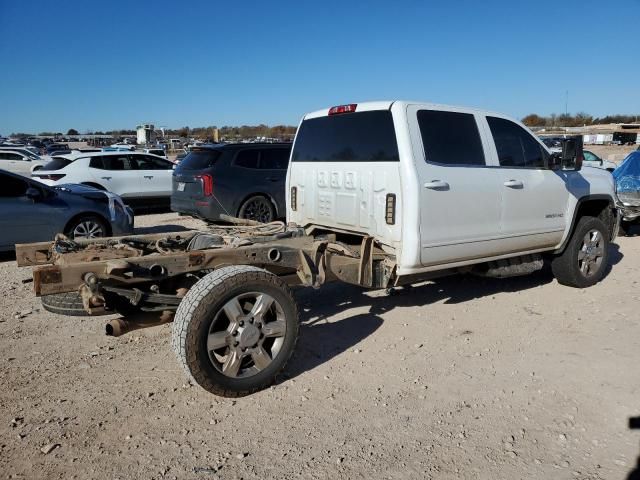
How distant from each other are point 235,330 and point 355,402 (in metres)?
0.95

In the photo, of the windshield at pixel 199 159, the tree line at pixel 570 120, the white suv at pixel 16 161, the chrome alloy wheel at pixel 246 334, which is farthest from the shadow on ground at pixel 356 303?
the tree line at pixel 570 120

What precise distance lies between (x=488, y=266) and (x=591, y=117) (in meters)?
80.9

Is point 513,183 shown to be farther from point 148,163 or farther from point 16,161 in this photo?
point 16,161

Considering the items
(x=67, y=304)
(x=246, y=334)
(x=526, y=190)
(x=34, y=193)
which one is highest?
(x=526, y=190)

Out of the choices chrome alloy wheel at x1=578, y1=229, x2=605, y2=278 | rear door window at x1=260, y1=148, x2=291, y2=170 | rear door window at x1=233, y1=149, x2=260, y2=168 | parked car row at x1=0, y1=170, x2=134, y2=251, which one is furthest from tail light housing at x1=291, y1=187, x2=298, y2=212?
rear door window at x1=260, y1=148, x2=291, y2=170

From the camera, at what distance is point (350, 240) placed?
17.7ft

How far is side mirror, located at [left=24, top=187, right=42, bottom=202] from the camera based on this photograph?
25.9 ft

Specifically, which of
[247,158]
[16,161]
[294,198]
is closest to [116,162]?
[247,158]

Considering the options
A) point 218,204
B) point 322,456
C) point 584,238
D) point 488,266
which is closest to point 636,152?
point 584,238

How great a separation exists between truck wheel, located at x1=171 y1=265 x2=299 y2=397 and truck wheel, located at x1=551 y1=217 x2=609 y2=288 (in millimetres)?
3866

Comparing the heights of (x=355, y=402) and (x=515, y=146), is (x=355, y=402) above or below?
below

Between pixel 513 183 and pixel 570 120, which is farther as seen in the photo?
pixel 570 120

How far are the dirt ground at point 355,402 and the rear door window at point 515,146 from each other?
5.07 feet

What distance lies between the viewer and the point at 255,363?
370 centimetres
